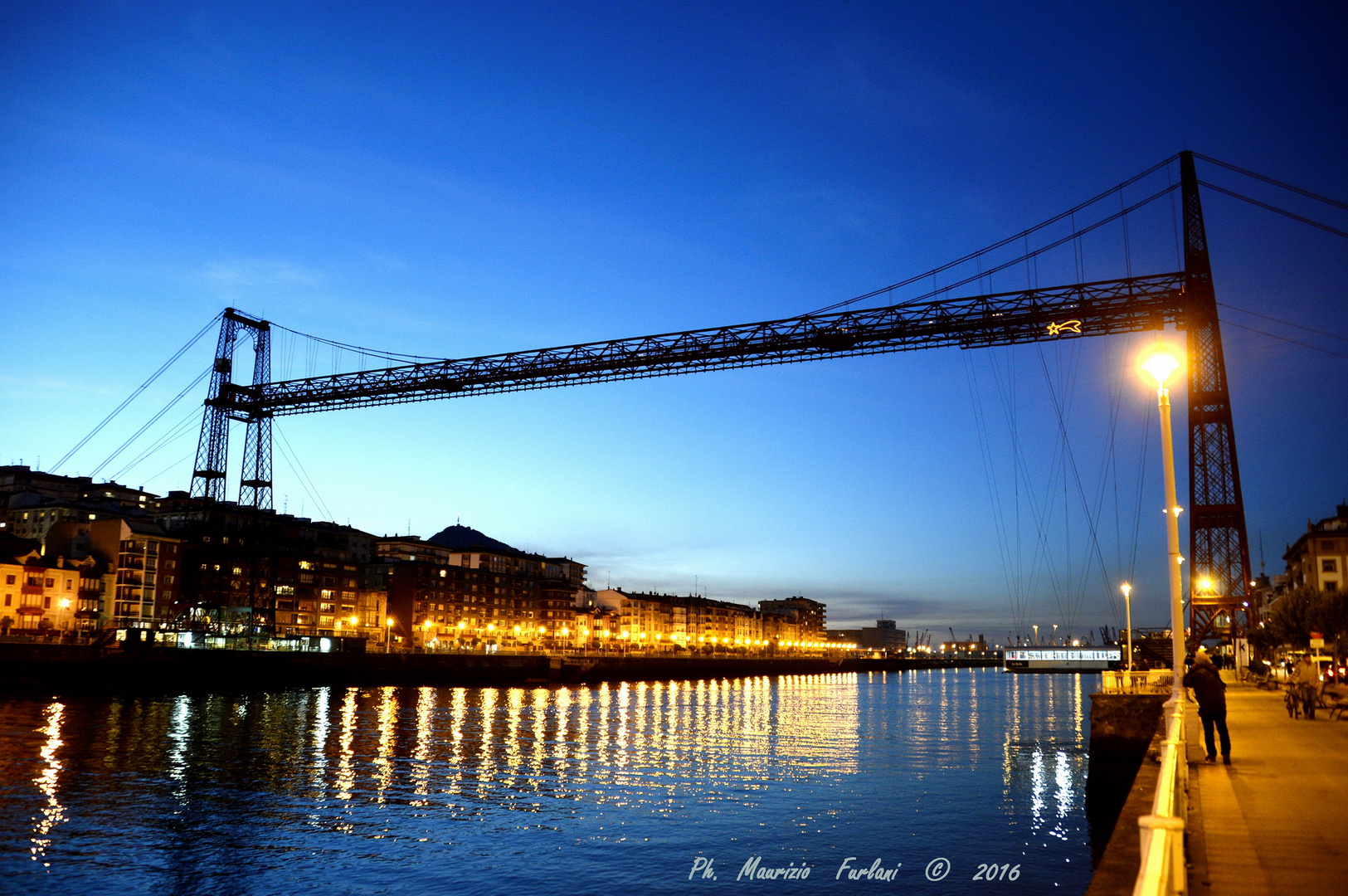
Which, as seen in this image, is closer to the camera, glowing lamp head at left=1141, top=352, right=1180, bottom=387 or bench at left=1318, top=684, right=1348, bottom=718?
glowing lamp head at left=1141, top=352, right=1180, bottom=387

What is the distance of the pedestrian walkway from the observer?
23.7 feet

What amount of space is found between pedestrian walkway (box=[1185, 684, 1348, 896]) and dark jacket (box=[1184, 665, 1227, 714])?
0.78m

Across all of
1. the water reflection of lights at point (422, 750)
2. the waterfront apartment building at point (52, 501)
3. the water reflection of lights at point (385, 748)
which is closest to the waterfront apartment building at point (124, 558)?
the waterfront apartment building at point (52, 501)

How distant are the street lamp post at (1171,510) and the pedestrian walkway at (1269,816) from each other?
1044mm

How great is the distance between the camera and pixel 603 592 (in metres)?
184

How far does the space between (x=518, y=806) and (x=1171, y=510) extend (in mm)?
15622

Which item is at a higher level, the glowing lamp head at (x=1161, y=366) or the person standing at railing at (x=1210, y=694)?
the glowing lamp head at (x=1161, y=366)

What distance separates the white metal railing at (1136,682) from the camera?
2428 cm

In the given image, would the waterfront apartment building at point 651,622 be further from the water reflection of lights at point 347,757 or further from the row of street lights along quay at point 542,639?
the water reflection of lights at point 347,757

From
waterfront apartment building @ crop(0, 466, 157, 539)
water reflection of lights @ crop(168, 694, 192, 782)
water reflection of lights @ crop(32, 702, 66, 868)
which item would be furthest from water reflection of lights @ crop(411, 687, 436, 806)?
waterfront apartment building @ crop(0, 466, 157, 539)

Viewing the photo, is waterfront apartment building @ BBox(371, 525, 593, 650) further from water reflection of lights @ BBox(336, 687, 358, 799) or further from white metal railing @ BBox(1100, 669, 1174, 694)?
white metal railing @ BBox(1100, 669, 1174, 694)

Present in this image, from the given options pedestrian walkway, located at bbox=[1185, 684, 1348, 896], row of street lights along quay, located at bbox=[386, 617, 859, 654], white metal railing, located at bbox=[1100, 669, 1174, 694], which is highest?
pedestrian walkway, located at bbox=[1185, 684, 1348, 896]

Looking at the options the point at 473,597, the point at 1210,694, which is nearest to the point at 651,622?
the point at 473,597

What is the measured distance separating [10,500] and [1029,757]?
10954 centimetres
